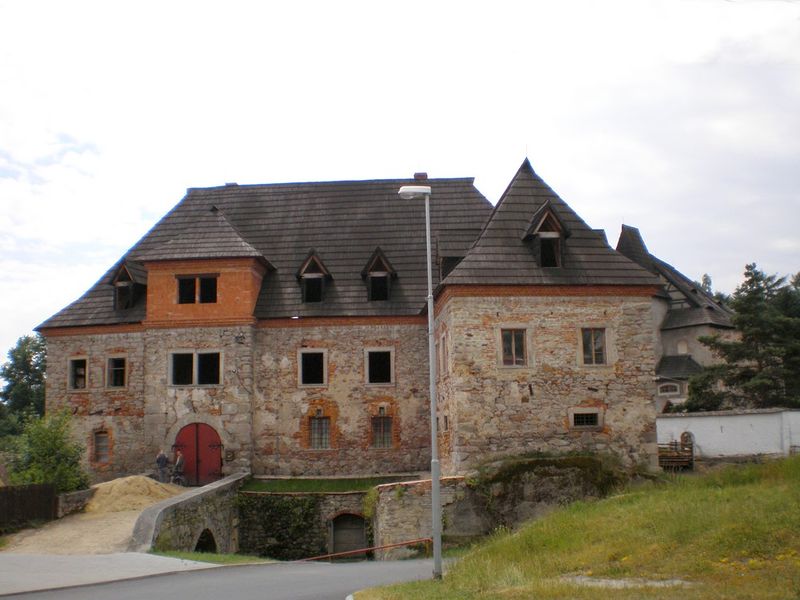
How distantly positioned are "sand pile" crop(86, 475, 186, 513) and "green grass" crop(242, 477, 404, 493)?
3519 millimetres

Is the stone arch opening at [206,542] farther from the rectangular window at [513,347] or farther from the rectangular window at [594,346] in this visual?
the rectangular window at [594,346]

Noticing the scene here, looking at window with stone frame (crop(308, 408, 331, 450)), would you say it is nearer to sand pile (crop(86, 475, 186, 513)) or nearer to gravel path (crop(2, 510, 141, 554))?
sand pile (crop(86, 475, 186, 513))

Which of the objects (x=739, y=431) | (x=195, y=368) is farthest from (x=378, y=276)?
(x=739, y=431)

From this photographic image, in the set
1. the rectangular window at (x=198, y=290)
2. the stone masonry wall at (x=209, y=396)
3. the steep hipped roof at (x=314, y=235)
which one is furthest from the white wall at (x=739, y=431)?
the rectangular window at (x=198, y=290)

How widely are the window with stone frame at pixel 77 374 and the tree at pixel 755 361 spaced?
91.5ft

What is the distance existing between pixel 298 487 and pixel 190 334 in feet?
23.7

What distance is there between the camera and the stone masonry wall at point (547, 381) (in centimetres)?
2734

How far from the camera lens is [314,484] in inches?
1265

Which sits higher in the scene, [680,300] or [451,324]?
[680,300]

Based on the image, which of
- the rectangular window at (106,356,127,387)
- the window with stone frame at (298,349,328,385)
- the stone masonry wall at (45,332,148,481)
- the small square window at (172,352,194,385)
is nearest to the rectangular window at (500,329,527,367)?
the window with stone frame at (298,349,328,385)

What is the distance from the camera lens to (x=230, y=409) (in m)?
33.3

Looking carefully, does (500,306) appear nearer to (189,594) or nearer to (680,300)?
(189,594)

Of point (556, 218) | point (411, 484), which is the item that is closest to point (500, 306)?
point (556, 218)

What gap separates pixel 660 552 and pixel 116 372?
25.4 m
